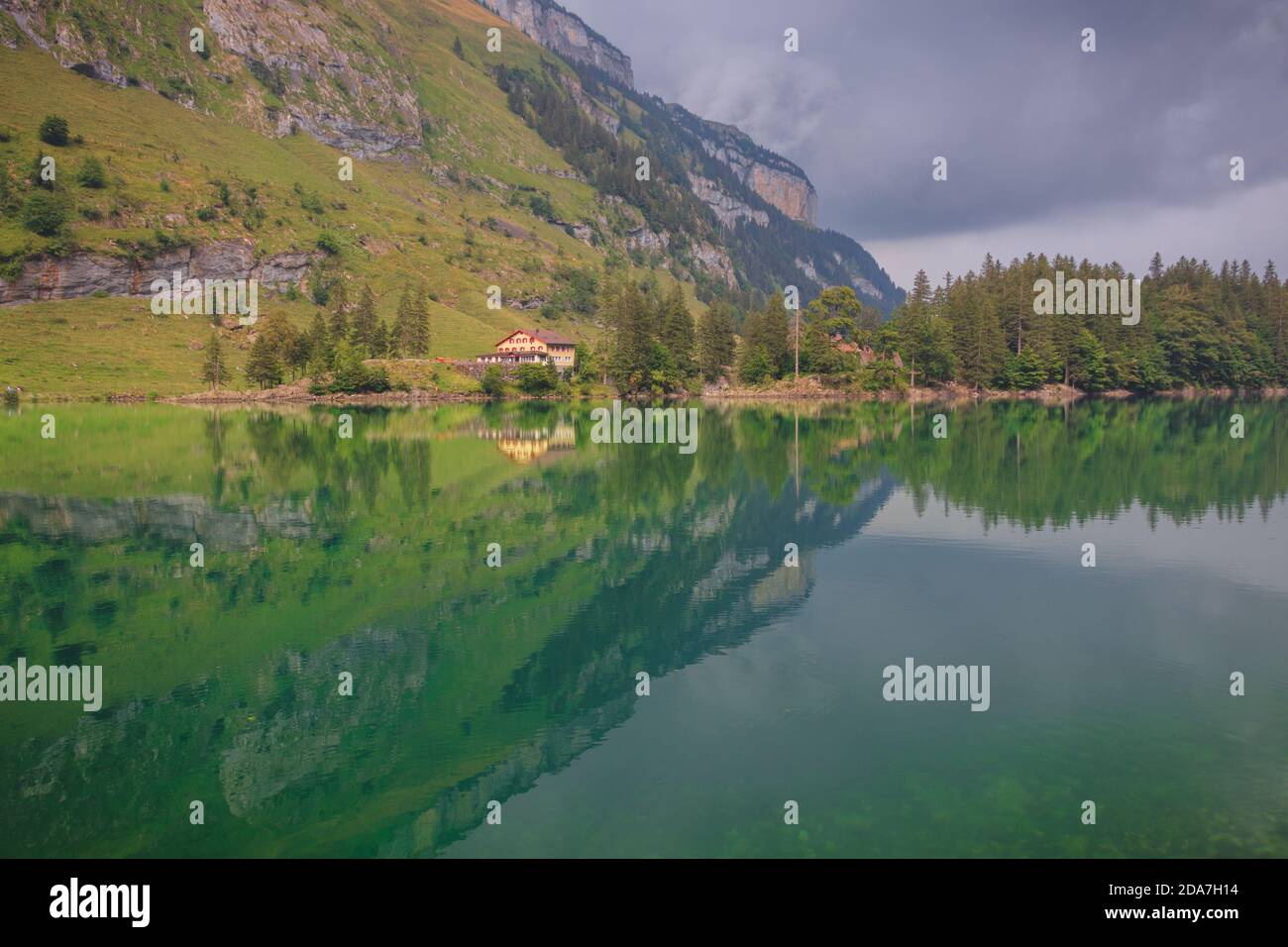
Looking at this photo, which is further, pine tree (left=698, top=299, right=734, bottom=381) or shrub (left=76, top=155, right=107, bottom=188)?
shrub (left=76, top=155, right=107, bottom=188)

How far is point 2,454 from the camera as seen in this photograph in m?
55.2

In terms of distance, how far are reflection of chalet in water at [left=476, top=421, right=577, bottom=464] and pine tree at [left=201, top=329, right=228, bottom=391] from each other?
72.5m

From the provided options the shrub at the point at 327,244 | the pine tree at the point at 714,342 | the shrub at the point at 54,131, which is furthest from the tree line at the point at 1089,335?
the shrub at the point at 54,131

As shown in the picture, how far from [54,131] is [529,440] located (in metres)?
169

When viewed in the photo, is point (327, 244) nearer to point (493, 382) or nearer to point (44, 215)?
point (44, 215)

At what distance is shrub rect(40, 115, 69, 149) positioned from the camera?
17088 centimetres

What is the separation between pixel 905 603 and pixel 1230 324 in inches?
6452

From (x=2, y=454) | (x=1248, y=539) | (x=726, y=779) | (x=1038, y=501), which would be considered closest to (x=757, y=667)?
(x=726, y=779)

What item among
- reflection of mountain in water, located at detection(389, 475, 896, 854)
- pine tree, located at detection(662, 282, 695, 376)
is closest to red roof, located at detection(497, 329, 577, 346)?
pine tree, located at detection(662, 282, 695, 376)

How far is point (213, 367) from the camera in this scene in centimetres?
13312

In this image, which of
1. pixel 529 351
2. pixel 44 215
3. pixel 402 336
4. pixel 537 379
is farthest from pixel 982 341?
pixel 44 215

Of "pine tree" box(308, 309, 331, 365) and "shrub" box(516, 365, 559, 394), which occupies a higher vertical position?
"pine tree" box(308, 309, 331, 365)

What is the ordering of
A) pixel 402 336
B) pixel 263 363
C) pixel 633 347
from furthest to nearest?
1. pixel 402 336
2. pixel 633 347
3. pixel 263 363

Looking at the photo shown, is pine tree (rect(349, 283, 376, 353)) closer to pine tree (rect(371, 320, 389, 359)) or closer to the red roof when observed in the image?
pine tree (rect(371, 320, 389, 359))
